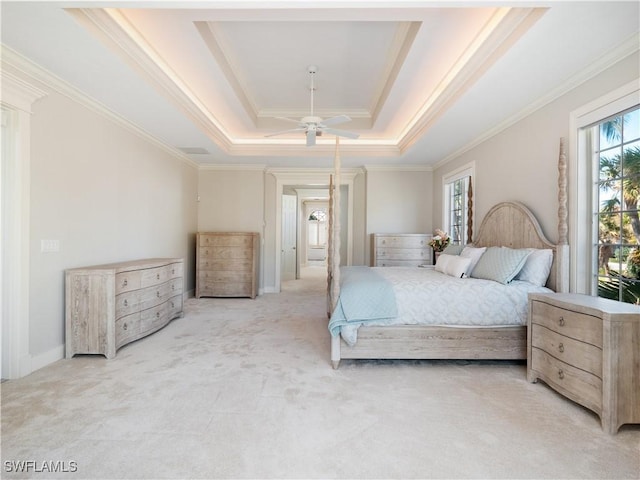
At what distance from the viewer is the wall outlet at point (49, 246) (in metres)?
2.75

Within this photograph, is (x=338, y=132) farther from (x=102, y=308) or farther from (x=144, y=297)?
(x=102, y=308)

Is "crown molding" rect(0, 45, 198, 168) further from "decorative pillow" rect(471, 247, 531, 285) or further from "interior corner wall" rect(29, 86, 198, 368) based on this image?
"decorative pillow" rect(471, 247, 531, 285)

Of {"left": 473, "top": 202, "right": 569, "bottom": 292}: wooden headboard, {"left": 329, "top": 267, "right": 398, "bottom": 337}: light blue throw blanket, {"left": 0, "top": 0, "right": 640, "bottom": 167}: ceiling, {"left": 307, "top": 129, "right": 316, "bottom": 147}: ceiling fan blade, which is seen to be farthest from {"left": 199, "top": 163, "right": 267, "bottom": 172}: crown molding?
{"left": 329, "top": 267, "right": 398, "bottom": 337}: light blue throw blanket

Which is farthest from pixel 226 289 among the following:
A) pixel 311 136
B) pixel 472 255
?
pixel 472 255

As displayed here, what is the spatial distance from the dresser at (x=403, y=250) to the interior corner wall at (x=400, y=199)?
547 mm

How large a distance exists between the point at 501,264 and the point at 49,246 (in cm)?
402

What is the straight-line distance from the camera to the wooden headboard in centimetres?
276

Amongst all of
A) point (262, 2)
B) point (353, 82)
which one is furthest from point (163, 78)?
point (353, 82)

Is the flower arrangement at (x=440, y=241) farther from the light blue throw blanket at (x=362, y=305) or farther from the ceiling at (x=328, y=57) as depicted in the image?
the light blue throw blanket at (x=362, y=305)

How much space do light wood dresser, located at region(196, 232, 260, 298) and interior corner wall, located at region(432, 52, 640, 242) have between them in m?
3.74

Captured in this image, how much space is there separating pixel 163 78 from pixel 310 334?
3.00 m

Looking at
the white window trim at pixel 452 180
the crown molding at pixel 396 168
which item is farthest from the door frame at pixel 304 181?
the white window trim at pixel 452 180

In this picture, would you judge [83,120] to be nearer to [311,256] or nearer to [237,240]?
[237,240]

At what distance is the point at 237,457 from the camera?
1.64 meters
